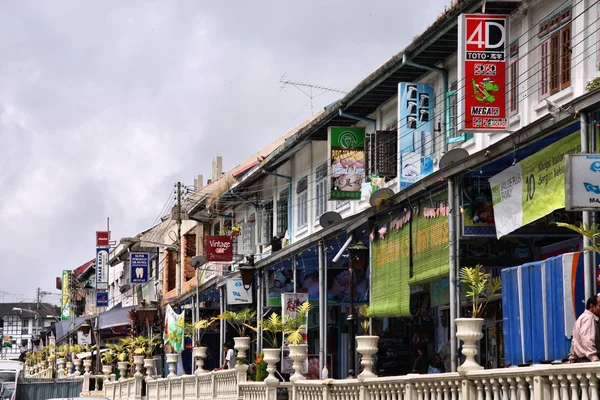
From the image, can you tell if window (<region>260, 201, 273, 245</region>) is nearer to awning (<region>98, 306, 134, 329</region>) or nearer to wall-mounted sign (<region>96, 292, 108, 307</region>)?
awning (<region>98, 306, 134, 329</region>)

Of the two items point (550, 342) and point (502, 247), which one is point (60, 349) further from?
point (550, 342)

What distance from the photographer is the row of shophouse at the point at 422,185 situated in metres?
19.2

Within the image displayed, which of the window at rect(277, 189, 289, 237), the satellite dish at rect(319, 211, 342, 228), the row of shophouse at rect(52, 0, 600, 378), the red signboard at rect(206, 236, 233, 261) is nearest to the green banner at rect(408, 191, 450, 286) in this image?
the row of shophouse at rect(52, 0, 600, 378)

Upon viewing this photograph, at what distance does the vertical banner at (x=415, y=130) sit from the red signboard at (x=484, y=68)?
5.23m

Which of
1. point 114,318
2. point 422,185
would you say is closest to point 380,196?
point 422,185

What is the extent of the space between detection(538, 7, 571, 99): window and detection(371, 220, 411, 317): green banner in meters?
3.69

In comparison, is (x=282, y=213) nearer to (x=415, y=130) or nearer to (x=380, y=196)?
(x=415, y=130)

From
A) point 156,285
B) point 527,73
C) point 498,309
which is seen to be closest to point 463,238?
point 527,73

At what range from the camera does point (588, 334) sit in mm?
14031

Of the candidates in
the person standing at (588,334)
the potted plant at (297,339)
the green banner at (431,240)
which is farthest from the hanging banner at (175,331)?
the person standing at (588,334)

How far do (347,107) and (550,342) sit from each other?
46.7ft

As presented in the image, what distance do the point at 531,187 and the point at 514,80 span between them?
5385 millimetres

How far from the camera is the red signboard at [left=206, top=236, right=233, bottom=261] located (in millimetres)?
41656

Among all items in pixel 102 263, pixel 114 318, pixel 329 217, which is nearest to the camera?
pixel 329 217
